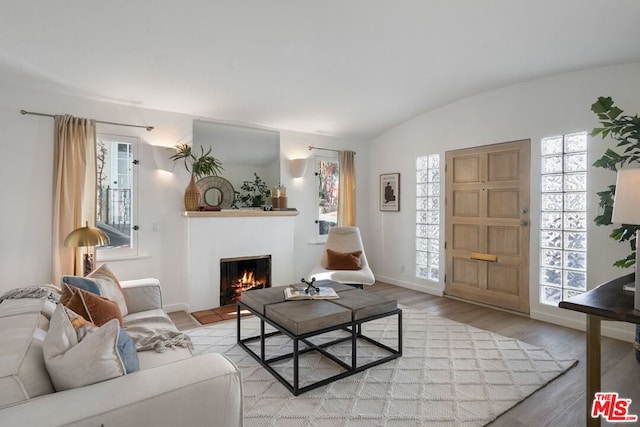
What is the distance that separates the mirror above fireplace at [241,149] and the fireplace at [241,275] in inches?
39.2

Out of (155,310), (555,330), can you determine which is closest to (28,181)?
(155,310)

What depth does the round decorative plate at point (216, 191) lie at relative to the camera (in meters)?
4.39

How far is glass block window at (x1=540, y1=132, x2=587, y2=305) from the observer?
11.8 feet

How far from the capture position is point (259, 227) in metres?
4.59

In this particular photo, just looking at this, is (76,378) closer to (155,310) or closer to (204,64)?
(155,310)

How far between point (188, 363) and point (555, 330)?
3.70 m

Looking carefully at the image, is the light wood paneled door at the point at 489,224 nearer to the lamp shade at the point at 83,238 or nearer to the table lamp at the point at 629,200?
the table lamp at the point at 629,200

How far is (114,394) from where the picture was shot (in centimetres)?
124

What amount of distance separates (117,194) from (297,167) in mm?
2354

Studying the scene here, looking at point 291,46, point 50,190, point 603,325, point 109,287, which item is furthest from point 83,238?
point 603,325

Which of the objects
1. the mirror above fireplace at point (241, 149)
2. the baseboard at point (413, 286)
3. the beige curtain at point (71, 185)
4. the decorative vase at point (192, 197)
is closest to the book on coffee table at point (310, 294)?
the decorative vase at point (192, 197)

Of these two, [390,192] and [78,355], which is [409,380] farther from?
[390,192]

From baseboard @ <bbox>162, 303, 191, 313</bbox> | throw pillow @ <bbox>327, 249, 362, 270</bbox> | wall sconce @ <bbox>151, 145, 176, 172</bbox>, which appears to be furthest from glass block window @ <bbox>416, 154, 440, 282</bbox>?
wall sconce @ <bbox>151, 145, 176, 172</bbox>

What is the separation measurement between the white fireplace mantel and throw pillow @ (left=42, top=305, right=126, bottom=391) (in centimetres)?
276
